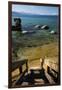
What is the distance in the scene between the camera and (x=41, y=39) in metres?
2.11

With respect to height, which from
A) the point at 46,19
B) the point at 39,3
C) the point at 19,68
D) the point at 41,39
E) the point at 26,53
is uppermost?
the point at 39,3

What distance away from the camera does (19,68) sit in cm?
205

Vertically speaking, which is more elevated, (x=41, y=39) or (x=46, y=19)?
(x=46, y=19)

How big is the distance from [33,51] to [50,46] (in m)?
0.19

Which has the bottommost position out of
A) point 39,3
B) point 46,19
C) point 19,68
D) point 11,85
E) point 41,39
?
point 11,85

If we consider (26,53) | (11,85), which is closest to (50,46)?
(26,53)

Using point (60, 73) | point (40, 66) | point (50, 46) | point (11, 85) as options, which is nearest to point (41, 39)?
point (50, 46)

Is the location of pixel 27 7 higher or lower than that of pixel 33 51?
higher

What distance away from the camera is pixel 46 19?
83.3 inches

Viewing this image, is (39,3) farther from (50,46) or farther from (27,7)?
(50,46)

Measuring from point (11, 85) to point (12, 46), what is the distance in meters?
0.39

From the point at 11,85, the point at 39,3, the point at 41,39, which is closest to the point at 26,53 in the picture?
the point at 41,39

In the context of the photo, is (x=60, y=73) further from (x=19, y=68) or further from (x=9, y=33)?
(x=9, y=33)

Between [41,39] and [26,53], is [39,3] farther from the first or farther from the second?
[26,53]
